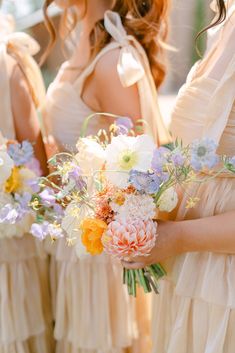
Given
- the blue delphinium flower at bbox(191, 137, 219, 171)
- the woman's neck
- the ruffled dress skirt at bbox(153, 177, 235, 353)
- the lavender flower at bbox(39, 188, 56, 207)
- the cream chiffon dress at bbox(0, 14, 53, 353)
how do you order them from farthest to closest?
the woman's neck < the cream chiffon dress at bbox(0, 14, 53, 353) < the lavender flower at bbox(39, 188, 56, 207) < the ruffled dress skirt at bbox(153, 177, 235, 353) < the blue delphinium flower at bbox(191, 137, 219, 171)

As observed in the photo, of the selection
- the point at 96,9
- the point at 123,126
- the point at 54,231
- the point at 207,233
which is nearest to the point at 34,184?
the point at 54,231

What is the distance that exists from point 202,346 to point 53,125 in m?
1.06

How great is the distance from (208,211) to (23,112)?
85cm

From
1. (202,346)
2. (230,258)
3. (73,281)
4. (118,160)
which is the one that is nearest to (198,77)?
(118,160)

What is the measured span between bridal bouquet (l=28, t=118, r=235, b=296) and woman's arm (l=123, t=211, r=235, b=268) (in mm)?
50

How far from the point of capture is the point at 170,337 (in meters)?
1.62

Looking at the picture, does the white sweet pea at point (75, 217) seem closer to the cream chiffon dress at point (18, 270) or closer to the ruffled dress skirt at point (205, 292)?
the ruffled dress skirt at point (205, 292)

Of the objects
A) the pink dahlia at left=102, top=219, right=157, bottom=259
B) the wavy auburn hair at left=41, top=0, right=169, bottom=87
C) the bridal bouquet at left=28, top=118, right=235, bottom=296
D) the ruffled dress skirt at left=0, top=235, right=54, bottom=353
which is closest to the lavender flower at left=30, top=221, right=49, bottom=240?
the bridal bouquet at left=28, top=118, right=235, bottom=296

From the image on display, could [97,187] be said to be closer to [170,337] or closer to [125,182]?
[125,182]

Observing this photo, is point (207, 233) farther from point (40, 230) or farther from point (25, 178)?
point (25, 178)

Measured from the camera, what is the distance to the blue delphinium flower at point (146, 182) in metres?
1.34

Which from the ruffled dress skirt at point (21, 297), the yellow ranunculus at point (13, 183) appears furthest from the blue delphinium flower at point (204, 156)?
the ruffled dress skirt at point (21, 297)

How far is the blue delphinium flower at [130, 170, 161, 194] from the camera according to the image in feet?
4.40

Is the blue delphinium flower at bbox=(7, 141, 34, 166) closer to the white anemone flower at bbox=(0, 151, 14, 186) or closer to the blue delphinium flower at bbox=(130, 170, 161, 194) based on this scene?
the white anemone flower at bbox=(0, 151, 14, 186)
